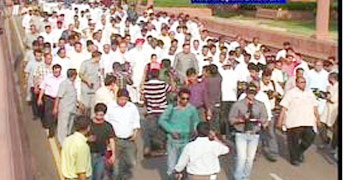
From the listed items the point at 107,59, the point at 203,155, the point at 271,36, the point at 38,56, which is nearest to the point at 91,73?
the point at 38,56

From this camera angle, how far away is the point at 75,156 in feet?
20.9

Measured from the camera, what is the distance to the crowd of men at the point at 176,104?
6918 millimetres

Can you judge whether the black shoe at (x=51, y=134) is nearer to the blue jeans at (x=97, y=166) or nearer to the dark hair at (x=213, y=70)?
the dark hair at (x=213, y=70)

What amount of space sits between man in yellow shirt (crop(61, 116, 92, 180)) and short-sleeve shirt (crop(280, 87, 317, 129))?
306cm

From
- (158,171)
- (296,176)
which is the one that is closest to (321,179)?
(296,176)

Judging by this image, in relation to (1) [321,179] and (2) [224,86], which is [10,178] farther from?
(1) [321,179]

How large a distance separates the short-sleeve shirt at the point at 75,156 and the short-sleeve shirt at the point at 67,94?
8.73 ft

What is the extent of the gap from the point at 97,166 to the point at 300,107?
2.76 meters

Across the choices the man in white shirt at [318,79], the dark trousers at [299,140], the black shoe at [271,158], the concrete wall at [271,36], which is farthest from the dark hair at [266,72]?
the concrete wall at [271,36]

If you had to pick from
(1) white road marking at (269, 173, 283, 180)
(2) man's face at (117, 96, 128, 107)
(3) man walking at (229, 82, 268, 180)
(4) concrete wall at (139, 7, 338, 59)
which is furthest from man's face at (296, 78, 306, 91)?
(4) concrete wall at (139, 7, 338, 59)

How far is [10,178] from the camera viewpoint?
8602 mm

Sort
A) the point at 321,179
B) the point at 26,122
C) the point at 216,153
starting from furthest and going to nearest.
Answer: the point at 26,122 < the point at 321,179 < the point at 216,153

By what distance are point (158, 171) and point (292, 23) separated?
20578 mm

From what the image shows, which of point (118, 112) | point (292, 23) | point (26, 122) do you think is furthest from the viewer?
point (292, 23)
